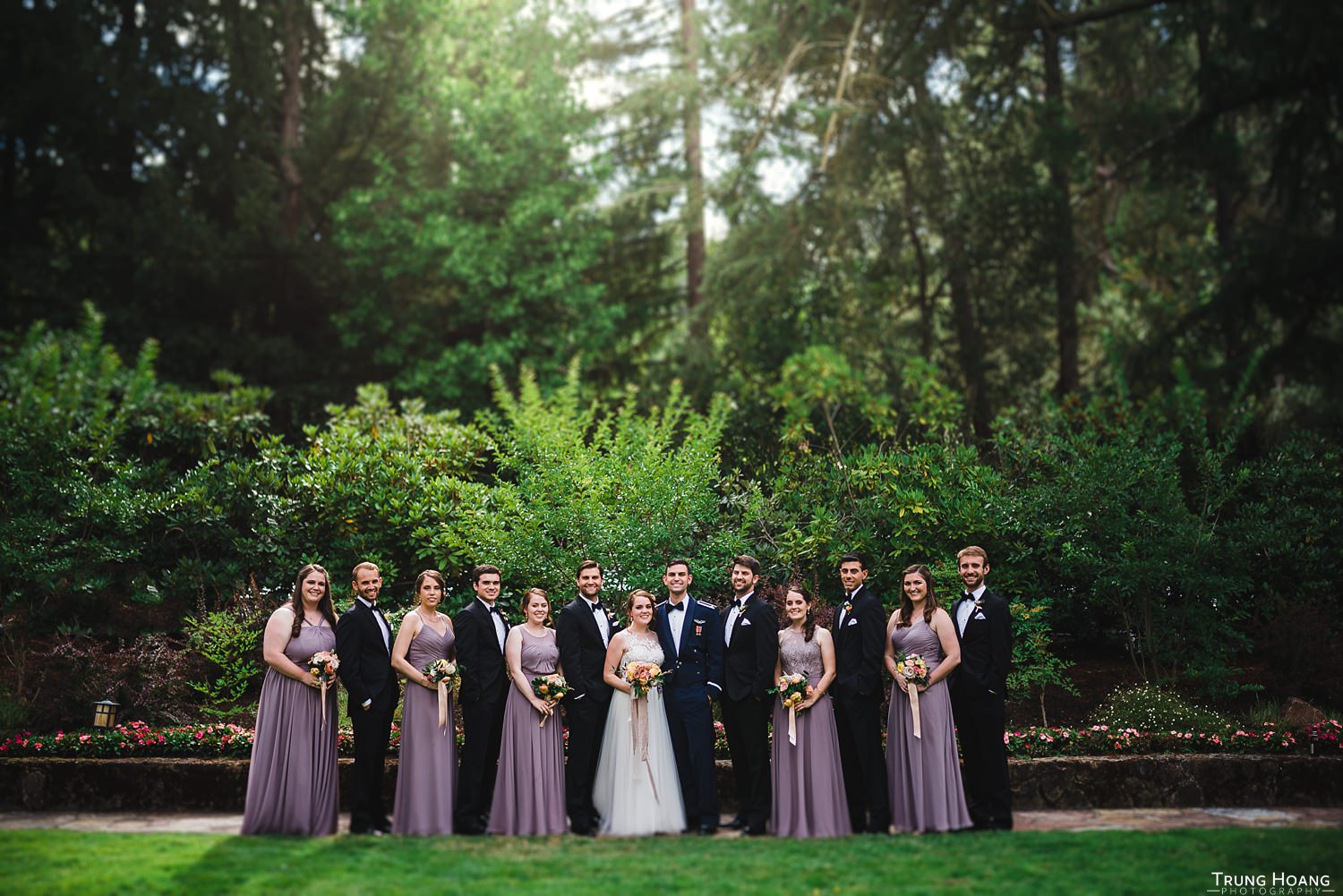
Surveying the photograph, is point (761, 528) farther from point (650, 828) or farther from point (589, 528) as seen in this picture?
point (650, 828)

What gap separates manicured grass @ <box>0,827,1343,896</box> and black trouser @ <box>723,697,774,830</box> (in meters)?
0.53

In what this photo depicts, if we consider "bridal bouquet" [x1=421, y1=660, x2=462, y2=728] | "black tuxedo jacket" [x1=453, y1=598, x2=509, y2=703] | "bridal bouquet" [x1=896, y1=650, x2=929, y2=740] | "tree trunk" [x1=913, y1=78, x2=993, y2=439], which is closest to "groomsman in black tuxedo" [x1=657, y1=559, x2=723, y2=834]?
"black tuxedo jacket" [x1=453, y1=598, x2=509, y2=703]

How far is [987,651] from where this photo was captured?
8273 millimetres

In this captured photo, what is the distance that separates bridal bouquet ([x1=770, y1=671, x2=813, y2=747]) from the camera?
8.13 meters

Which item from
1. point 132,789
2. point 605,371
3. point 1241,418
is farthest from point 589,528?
point 605,371

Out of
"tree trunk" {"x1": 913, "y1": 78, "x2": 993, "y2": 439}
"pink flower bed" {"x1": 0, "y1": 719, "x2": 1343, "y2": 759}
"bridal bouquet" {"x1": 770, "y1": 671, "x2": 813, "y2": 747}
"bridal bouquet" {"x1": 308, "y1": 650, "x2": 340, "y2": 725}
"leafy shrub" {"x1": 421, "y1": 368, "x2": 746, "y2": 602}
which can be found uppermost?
"tree trunk" {"x1": 913, "y1": 78, "x2": 993, "y2": 439}

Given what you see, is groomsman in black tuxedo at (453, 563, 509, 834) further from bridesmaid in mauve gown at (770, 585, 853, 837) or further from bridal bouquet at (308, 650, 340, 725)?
bridesmaid in mauve gown at (770, 585, 853, 837)

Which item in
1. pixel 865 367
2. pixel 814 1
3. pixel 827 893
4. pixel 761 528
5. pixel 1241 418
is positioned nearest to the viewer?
pixel 827 893

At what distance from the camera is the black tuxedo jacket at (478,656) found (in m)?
8.32

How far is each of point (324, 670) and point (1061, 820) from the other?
5.65 m

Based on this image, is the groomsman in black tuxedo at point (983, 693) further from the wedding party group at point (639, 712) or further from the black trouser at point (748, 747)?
the black trouser at point (748, 747)

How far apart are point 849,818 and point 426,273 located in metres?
18.1

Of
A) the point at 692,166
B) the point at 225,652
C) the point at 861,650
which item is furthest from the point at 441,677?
the point at 692,166

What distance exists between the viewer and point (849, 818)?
8227mm
